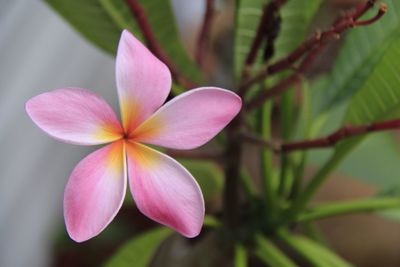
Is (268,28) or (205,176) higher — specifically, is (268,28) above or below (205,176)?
above

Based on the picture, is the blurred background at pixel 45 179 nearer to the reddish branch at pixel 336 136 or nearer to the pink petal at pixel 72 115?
the reddish branch at pixel 336 136

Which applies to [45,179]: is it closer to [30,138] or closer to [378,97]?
[30,138]

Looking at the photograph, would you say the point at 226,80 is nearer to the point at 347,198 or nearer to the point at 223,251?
the point at 347,198

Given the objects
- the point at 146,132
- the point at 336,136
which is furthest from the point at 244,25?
the point at 146,132

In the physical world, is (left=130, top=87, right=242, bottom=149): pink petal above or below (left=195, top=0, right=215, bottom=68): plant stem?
above

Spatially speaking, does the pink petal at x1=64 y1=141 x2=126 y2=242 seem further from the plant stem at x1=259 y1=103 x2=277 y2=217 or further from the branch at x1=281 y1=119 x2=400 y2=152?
the plant stem at x1=259 y1=103 x2=277 y2=217

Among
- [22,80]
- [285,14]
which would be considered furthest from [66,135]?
[22,80]

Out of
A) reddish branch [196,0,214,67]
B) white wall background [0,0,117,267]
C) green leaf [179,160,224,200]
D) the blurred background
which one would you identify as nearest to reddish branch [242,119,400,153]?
reddish branch [196,0,214,67]
